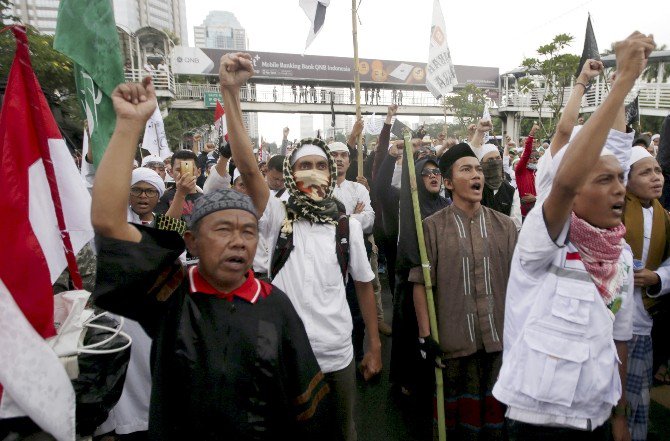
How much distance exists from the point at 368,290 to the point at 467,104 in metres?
35.1

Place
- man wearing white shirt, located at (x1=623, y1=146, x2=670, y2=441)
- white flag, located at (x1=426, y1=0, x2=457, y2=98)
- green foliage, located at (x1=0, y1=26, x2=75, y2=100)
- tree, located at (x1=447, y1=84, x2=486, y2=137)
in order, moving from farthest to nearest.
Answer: tree, located at (x1=447, y1=84, x2=486, y2=137) → green foliage, located at (x1=0, y1=26, x2=75, y2=100) → white flag, located at (x1=426, y1=0, x2=457, y2=98) → man wearing white shirt, located at (x1=623, y1=146, x2=670, y2=441)

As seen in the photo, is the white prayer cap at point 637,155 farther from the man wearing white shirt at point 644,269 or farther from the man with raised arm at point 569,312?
the man with raised arm at point 569,312

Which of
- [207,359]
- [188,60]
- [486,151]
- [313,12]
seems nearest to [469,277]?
[207,359]

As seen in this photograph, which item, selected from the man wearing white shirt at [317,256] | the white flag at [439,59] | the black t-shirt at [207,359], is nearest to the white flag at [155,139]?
the white flag at [439,59]

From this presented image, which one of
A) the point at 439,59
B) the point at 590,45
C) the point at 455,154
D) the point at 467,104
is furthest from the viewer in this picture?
the point at 467,104

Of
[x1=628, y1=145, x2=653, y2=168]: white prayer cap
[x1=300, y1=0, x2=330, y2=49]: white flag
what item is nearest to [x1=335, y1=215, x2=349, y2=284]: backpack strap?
[x1=628, y1=145, x2=653, y2=168]: white prayer cap

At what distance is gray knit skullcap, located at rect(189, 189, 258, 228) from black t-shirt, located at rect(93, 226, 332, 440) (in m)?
0.13

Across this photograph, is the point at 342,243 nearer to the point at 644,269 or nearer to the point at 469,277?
the point at 469,277

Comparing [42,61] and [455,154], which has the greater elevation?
[42,61]

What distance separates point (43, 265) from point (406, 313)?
Answer: 2.21m

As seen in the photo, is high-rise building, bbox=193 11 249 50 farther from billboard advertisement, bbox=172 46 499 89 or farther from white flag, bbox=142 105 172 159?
white flag, bbox=142 105 172 159

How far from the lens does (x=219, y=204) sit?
154cm

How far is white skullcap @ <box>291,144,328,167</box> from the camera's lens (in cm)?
243

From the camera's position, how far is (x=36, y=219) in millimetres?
1696
